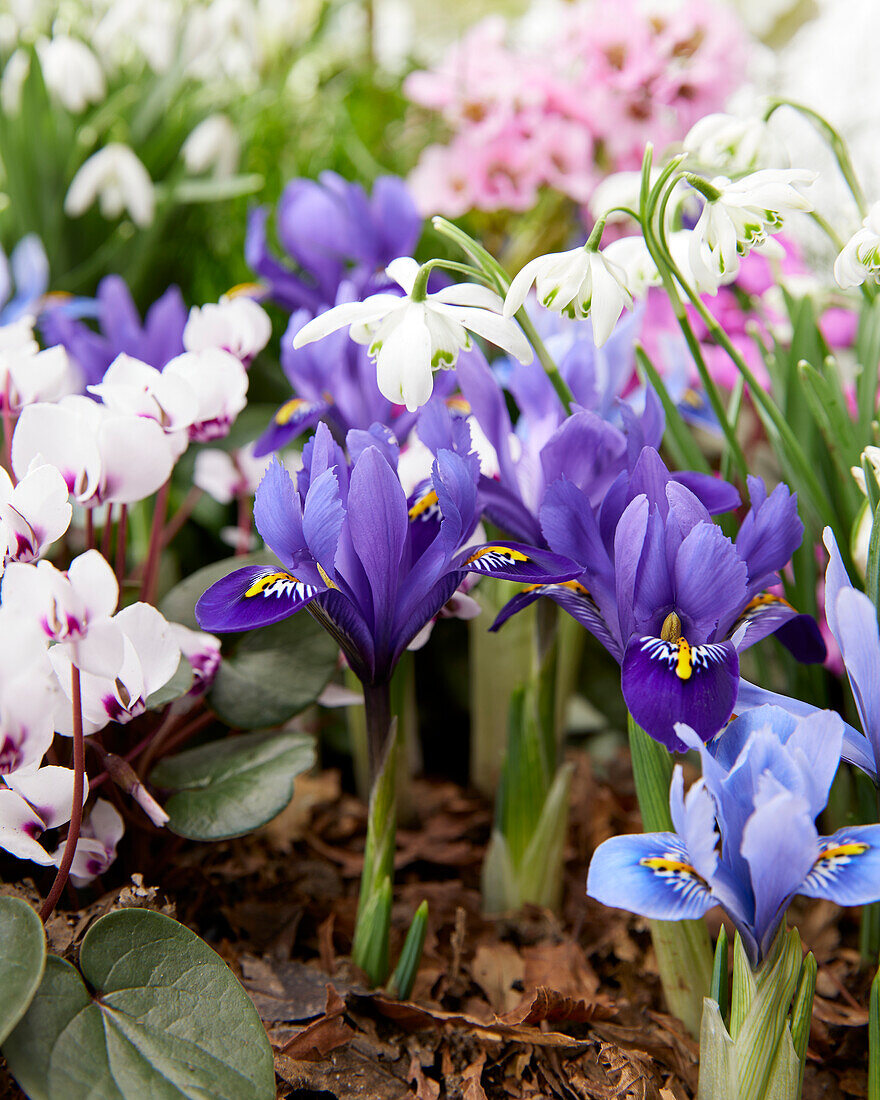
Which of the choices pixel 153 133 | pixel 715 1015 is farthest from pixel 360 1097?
pixel 153 133

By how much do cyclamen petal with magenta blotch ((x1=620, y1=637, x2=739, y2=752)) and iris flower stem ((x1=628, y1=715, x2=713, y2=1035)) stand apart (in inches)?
3.7

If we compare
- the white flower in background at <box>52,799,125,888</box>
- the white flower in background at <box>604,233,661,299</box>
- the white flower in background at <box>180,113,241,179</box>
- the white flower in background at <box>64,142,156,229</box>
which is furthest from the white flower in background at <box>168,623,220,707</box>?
the white flower in background at <box>180,113,241,179</box>

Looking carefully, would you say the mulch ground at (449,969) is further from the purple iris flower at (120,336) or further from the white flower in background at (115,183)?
the white flower in background at (115,183)

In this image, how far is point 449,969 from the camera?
0.92 m

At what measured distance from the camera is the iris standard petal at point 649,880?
0.57 meters

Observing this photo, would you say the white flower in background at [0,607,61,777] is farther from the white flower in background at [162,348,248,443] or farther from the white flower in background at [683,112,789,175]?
the white flower in background at [683,112,789,175]

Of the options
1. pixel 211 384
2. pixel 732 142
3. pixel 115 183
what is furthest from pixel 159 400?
pixel 115 183

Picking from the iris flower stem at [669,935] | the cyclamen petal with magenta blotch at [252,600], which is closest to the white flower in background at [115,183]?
the cyclamen petal with magenta blotch at [252,600]

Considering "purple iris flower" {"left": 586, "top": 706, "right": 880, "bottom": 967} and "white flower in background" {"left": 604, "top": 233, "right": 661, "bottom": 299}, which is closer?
"purple iris flower" {"left": 586, "top": 706, "right": 880, "bottom": 967}

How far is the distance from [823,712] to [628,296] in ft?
1.14

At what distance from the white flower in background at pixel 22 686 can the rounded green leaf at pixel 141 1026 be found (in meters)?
0.17

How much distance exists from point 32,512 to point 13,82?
138 centimetres

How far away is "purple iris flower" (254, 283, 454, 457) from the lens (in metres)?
0.98

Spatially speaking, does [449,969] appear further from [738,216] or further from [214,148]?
[214,148]
